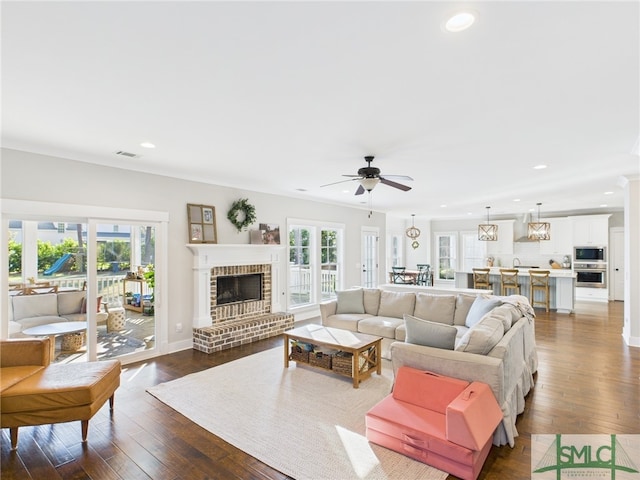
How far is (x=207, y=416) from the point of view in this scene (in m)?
3.10

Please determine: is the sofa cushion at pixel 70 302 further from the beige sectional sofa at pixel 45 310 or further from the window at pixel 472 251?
the window at pixel 472 251

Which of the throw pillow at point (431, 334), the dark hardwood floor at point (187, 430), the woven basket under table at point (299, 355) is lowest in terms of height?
the dark hardwood floor at point (187, 430)

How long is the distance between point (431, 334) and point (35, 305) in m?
4.49

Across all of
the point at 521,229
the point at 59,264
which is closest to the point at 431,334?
the point at 59,264

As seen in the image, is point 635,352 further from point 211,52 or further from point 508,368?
point 211,52

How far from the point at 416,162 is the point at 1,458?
4.73 metres

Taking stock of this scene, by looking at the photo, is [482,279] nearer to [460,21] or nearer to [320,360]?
[320,360]

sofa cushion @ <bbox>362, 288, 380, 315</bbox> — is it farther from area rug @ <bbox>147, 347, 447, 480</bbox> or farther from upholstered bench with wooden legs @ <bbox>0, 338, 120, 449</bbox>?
upholstered bench with wooden legs @ <bbox>0, 338, 120, 449</bbox>

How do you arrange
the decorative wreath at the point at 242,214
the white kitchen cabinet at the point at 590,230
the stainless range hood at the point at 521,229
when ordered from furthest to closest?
1. the stainless range hood at the point at 521,229
2. the white kitchen cabinet at the point at 590,230
3. the decorative wreath at the point at 242,214

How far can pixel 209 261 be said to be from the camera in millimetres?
5348

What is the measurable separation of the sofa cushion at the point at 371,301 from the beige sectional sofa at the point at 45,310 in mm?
3625

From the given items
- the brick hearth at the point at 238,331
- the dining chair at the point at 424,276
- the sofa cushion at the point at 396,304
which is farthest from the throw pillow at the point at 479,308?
the dining chair at the point at 424,276

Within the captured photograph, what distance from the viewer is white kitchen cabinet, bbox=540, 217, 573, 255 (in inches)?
378

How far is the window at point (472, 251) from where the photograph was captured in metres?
11.4
